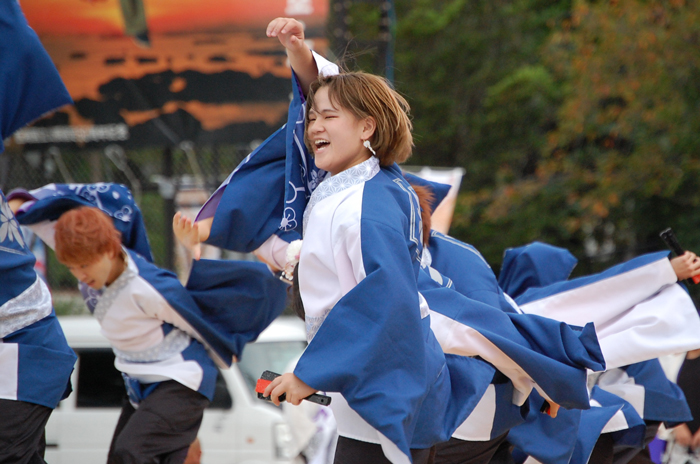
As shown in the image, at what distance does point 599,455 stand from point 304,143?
1.84 meters

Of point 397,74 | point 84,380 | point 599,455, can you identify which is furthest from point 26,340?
point 397,74

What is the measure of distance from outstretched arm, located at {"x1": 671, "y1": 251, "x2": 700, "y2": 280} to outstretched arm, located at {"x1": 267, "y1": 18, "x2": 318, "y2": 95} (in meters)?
1.69

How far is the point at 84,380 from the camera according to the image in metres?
5.47

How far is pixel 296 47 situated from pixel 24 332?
50.6 inches

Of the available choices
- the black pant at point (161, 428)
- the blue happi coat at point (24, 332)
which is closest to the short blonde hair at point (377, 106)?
the blue happi coat at point (24, 332)

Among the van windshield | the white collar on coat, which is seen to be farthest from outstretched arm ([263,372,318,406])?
the van windshield

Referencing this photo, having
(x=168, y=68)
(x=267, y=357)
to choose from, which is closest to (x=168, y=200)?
(x=168, y=68)

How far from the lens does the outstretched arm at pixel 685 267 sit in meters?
3.04

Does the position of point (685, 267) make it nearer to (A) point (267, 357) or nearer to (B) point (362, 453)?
(B) point (362, 453)

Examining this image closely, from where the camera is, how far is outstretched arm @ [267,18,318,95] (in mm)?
2291

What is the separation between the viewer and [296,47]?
92.7 inches

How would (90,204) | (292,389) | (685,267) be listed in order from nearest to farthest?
1. (292,389)
2. (685,267)
3. (90,204)

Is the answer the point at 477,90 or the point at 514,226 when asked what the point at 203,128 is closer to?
the point at 514,226

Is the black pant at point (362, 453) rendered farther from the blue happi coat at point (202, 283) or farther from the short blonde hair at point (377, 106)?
the blue happi coat at point (202, 283)
